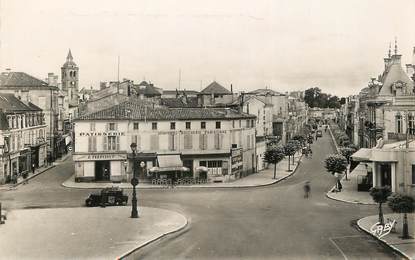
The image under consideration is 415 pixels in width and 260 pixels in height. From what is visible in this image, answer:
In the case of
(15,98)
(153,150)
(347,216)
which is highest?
(15,98)

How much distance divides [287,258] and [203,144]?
86.9 ft

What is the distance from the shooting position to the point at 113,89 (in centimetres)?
6675

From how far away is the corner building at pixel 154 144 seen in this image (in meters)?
43.8

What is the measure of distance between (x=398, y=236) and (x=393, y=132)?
2218cm

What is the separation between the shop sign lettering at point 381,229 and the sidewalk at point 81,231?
9.76 metres

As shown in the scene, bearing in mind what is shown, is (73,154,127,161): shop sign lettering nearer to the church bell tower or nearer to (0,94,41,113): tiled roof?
(0,94,41,113): tiled roof

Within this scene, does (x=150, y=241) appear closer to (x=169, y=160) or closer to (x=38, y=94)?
(x=169, y=160)

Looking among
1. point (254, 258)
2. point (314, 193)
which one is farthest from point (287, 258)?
point (314, 193)

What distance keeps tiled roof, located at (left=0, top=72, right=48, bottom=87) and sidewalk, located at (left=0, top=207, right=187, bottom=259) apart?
3315cm

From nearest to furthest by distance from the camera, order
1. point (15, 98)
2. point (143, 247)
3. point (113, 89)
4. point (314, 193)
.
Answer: point (143, 247), point (314, 193), point (15, 98), point (113, 89)

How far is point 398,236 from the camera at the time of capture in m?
22.5

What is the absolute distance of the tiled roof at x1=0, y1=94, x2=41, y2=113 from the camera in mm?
46906

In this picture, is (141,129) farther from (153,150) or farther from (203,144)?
(203,144)

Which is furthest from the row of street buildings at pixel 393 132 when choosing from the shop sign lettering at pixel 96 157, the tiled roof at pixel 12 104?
the tiled roof at pixel 12 104
